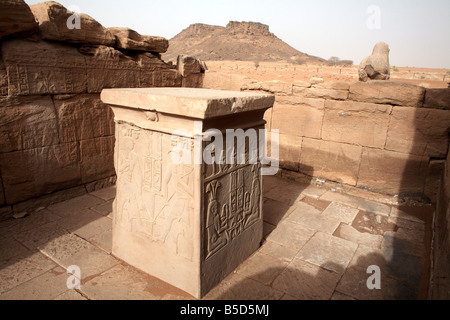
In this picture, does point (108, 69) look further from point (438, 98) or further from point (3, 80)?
point (438, 98)

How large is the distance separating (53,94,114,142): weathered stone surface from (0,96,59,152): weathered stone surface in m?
0.11

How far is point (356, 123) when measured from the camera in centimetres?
473

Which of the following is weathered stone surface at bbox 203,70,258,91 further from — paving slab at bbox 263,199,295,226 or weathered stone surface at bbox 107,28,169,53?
paving slab at bbox 263,199,295,226

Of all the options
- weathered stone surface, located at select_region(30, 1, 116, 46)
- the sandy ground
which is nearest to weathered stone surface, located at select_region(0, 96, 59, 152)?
weathered stone surface, located at select_region(30, 1, 116, 46)

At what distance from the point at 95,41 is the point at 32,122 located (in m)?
1.48

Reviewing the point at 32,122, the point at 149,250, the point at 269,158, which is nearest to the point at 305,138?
the point at 269,158

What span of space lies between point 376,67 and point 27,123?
6.76m

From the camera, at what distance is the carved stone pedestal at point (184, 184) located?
A: 85.7 inches

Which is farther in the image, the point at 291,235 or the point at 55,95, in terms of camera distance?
the point at 55,95

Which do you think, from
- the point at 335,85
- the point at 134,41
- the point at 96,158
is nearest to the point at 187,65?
the point at 134,41

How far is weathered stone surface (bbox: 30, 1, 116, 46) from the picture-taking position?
3832 mm

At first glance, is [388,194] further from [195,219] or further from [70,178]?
[70,178]

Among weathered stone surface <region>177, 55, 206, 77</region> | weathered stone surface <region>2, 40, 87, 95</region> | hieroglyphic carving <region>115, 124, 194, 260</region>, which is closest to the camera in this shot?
hieroglyphic carving <region>115, 124, 194, 260</region>

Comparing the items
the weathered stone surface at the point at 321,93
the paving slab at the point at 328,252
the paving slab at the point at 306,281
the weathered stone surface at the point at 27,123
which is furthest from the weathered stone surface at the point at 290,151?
the weathered stone surface at the point at 27,123
